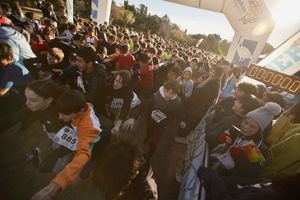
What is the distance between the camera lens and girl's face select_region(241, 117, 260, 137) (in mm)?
2521

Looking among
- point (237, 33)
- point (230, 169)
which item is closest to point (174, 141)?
point (230, 169)

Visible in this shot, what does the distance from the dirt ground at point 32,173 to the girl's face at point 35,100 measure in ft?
3.97

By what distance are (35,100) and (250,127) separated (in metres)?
2.47

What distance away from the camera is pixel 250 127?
254cm

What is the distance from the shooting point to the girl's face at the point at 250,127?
252 centimetres

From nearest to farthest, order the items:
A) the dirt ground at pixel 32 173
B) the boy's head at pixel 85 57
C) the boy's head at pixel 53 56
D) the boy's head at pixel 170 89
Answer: the dirt ground at pixel 32 173, the boy's head at pixel 85 57, the boy's head at pixel 170 89, the boy's head at pixel 53 56

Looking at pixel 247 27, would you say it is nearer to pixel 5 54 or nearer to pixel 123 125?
pixel 123 125

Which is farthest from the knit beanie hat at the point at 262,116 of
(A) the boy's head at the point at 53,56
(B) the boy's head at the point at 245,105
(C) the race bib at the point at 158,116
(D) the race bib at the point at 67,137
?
(A) the boy's head at the point at 53,56

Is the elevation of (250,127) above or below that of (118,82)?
above

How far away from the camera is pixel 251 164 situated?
2.30 m

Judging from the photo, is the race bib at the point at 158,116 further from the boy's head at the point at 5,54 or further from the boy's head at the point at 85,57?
the boy's head at the point at 5,54

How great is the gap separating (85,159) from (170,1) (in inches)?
466

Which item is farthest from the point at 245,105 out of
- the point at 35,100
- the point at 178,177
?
the point at 35,100

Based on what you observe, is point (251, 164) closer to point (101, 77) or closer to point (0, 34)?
point (101, 77)
